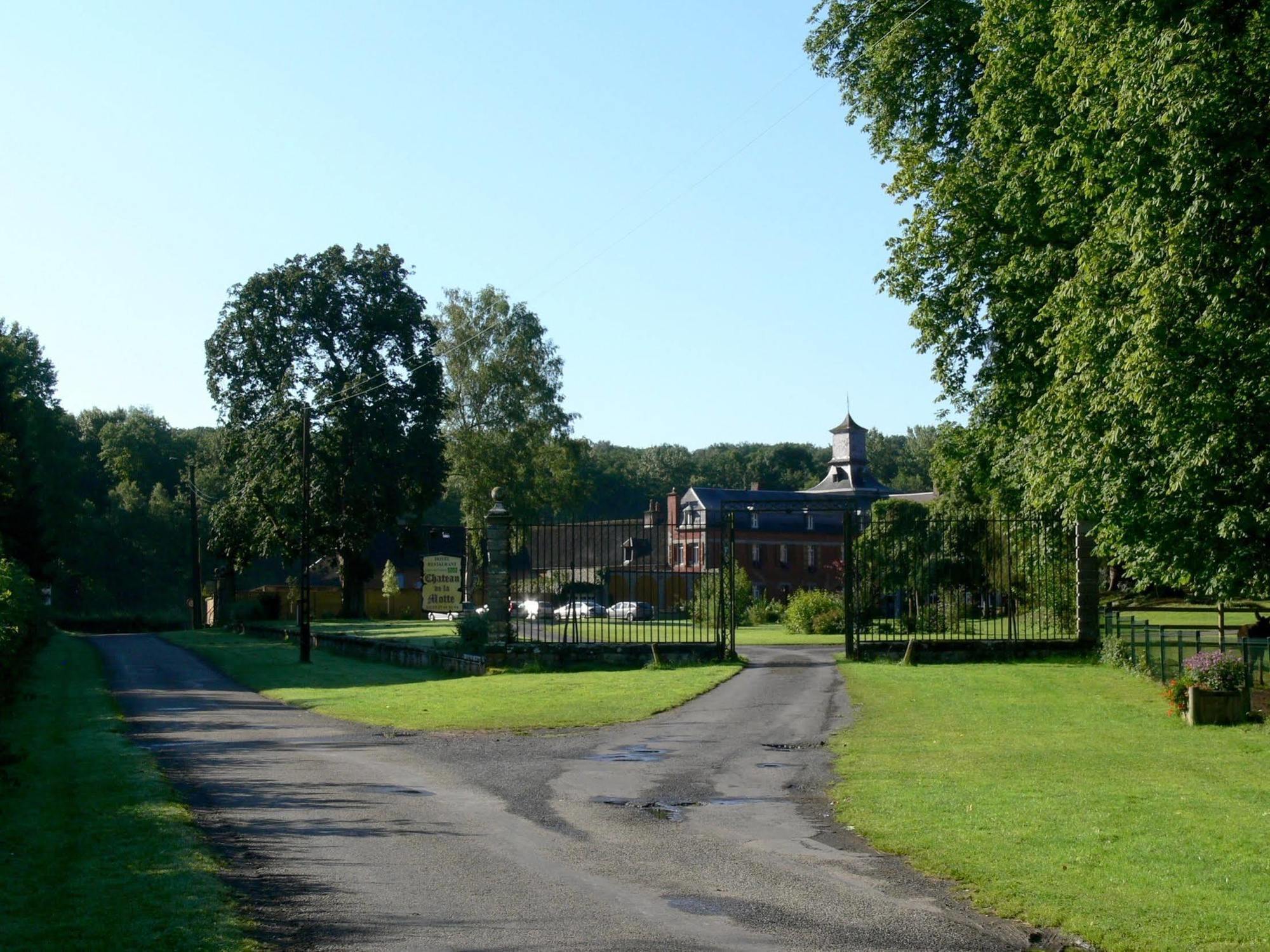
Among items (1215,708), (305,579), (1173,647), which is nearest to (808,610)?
(305,579)

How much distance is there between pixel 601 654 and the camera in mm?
26656

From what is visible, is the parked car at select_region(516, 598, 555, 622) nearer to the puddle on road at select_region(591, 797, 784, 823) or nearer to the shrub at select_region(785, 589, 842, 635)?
the shrub at select_region(785, 589, 842, 635)

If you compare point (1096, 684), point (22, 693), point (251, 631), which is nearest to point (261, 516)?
point (251, 631)

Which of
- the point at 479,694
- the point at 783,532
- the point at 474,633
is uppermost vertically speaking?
the point at 783,532

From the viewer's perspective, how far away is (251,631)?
54.3 m

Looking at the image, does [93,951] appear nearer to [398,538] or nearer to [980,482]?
[980,482]

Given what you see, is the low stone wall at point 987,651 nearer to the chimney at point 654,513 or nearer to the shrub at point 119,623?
the chimney at point 654,513

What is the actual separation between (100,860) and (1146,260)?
13.8 meters

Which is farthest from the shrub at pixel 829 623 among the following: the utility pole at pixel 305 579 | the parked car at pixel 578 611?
the utility pole at pixel 305 579

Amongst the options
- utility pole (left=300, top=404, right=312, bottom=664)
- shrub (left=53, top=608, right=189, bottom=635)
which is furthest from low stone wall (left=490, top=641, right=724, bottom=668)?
shrub (left=53, top=608, right=189, bottom=635)

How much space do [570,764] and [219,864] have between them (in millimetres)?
5691

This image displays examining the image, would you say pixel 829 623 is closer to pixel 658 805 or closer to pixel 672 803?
pixel 672 803

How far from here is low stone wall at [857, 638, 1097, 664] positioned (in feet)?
86.5

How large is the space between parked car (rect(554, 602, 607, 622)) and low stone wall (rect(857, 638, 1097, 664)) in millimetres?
6446
